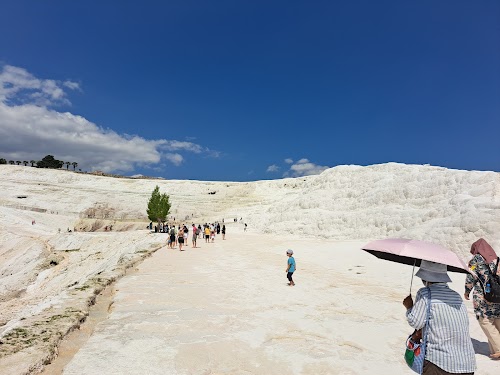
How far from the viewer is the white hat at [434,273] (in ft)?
12.8

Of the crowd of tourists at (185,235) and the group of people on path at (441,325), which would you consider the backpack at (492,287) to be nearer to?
the group of people on path at (441,325)

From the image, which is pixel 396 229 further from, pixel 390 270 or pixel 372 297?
pixel 372 297

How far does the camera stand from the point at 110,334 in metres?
7.36

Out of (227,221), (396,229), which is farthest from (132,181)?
(396,229)

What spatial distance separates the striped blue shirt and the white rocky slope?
540 centimetres

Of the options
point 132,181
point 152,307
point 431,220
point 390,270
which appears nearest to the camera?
point 152,307

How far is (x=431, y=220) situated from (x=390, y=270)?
31.8 feet

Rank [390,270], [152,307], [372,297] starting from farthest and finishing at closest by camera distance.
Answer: [390,270]
[372,297]
[152,307]

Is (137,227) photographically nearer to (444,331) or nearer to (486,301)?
(486,301)

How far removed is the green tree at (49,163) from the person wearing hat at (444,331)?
14428cm

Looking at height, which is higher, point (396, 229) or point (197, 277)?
point (396, 229)

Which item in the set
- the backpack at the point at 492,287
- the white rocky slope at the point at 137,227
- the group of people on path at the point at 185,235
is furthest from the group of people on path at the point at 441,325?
the group of people on path at the point at 185,235

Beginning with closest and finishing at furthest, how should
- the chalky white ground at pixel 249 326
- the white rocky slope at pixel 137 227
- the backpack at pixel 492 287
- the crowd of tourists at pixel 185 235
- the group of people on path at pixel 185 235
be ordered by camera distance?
the chalky white ground at pixel 249 326, the backpack at pixel 492 287, the white rocky slope at pixel 137 227, the group of people on path at pixel 185 235, the crowd of tourists at pixel 185 235

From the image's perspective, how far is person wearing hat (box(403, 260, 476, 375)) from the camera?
3.77 meters
